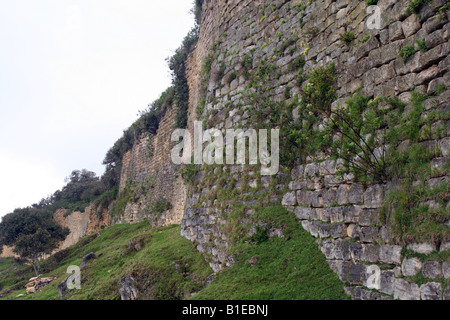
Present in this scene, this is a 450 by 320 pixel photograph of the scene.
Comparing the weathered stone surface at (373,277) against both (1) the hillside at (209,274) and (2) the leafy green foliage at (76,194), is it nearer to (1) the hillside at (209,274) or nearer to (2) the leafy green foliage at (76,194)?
(1) the hillside at (209,274)

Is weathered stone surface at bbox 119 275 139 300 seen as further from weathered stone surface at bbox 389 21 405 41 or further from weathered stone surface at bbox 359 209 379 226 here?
weathered stone surface at bbox 389 21 405 41

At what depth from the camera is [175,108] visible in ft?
54.4

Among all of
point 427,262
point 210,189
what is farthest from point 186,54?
point 427,262

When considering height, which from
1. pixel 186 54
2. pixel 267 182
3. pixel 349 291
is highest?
pixel 186 54

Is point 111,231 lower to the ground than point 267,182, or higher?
lower

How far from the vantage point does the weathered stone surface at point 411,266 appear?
355cm

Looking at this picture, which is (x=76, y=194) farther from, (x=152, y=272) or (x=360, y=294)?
(x=360, y=294)

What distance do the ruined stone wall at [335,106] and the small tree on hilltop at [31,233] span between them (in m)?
14.3

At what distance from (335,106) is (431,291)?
3.13 m

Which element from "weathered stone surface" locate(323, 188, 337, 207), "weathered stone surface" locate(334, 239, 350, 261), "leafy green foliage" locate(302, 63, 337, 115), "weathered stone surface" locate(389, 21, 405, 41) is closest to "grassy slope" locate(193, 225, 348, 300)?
"weathered stone surface" locate(334, 239, 350, 261)

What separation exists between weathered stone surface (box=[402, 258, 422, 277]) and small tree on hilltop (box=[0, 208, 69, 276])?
19.9 metres

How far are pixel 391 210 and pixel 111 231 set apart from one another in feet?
58.7

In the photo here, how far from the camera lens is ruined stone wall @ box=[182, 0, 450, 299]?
389 centimetres

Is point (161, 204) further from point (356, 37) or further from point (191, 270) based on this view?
point (356, 37)
